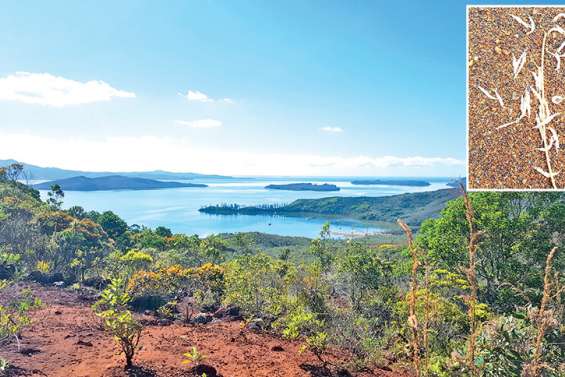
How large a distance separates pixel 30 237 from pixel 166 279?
25.3ft

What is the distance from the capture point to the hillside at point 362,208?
94812 mm

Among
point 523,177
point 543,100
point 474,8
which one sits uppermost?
point 474,8

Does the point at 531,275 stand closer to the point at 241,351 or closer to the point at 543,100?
the point at 543,100

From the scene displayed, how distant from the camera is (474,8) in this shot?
614 centimetres

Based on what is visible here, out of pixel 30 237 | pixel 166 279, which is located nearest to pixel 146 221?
pixel 30 237

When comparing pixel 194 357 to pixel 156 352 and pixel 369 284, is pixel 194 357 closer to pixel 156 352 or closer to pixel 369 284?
pixel 156 352

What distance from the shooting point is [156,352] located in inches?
194

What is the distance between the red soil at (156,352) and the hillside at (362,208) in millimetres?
87552

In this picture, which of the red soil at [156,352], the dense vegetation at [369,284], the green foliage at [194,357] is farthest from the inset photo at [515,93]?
the green foliage at [194,357]

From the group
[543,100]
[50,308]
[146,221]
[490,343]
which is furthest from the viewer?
[146,221]

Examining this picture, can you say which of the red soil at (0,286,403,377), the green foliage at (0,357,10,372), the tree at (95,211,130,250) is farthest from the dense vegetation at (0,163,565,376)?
the tree at (95,211,130,250)

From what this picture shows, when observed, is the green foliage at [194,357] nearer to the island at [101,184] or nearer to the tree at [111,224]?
the tree at [111,224]

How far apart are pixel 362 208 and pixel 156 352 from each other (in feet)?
323

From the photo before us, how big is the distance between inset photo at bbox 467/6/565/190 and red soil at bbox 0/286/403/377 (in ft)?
11.4
